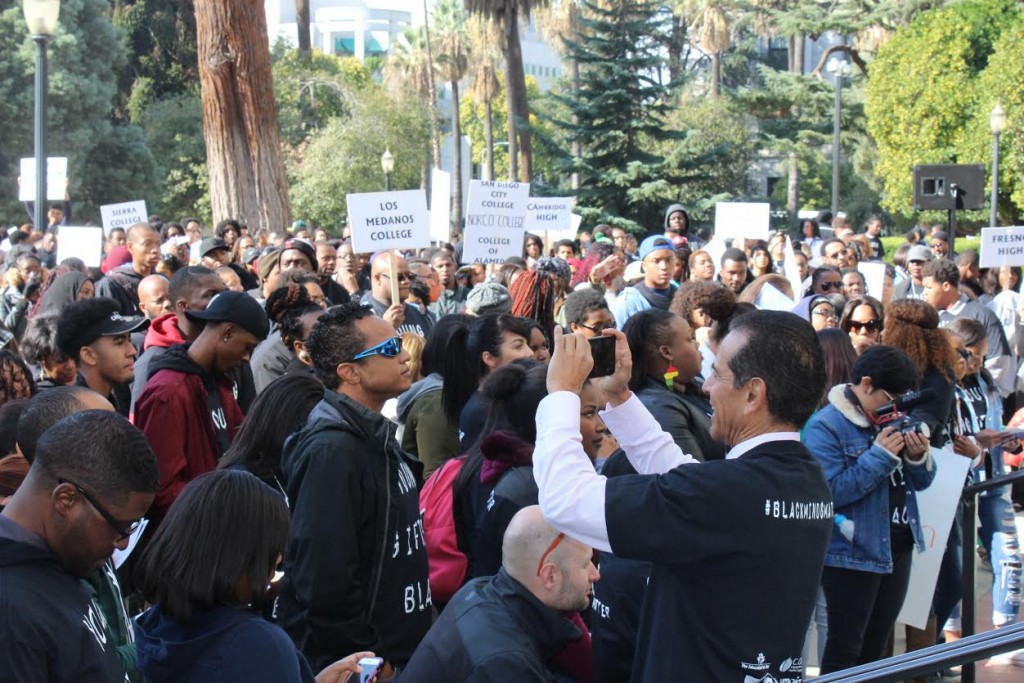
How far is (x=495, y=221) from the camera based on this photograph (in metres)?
11.1

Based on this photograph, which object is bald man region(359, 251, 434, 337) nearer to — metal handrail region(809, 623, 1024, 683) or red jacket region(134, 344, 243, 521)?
red jacket region(134, 344, 243, 521)

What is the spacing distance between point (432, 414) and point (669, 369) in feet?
3.83

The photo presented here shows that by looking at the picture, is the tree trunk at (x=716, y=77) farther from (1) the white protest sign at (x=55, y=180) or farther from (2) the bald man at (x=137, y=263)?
(2) the bald man at (x=137, y=263)

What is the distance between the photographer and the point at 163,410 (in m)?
4.96

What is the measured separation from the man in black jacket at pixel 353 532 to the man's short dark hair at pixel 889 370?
2.46 m

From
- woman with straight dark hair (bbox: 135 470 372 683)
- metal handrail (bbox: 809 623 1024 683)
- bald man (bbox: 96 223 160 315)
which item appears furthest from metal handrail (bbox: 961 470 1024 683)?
bald man (bbox: 96 223 160 315)

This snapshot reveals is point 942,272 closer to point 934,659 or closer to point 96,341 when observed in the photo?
point 96,341

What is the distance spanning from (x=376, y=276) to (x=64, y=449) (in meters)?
7.03

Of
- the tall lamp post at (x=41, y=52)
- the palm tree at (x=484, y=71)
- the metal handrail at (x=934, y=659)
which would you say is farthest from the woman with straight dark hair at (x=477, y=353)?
the palm tree at (x=484, y=71)

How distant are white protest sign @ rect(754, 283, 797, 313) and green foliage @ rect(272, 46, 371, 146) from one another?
4079 cm

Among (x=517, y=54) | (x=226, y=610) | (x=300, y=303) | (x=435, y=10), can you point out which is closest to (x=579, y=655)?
(x=226, y=610)

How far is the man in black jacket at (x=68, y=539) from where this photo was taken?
8.02ft

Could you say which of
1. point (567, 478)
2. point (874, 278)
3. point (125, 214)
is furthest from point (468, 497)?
point (125, 214)

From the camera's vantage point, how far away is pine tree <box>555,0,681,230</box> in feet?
117
